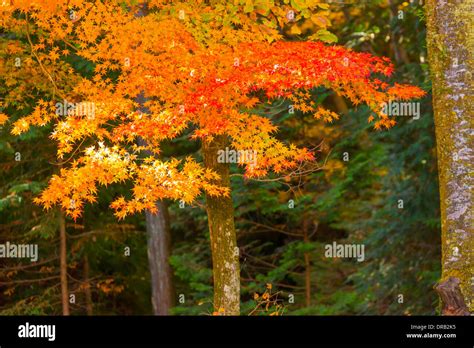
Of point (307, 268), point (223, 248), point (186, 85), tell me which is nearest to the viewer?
point (186, 85)

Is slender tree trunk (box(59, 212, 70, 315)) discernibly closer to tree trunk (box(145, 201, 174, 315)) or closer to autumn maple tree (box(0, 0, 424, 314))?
tree trunk (box(145, 201, 174, 315))

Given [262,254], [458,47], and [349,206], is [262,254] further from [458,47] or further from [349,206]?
[458,47]

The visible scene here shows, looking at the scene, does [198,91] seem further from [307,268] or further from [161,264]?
[307,268]

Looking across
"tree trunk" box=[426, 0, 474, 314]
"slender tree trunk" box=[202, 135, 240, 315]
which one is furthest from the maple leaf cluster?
"tree trunk" box=[426, 0, 474, 314]

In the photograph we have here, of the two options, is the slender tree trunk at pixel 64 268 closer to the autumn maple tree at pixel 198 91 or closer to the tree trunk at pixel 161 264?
the tree trunk at pixel 161 264

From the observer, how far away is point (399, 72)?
648 inches

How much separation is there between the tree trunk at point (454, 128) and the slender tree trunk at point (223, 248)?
3347 millimetres

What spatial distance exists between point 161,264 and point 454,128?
358 inches

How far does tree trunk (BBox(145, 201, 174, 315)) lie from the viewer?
1573 centimetres

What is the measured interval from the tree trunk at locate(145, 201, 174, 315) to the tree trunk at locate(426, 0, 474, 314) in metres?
8.39

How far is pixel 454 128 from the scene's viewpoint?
7.95 meters

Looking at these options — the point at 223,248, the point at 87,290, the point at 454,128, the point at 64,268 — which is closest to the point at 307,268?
the point at 87,290

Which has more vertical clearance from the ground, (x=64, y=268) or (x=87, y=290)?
(x=64, y=268)

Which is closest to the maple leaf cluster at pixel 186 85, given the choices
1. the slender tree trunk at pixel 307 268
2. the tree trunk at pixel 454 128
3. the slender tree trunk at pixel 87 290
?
the tree trunk at pixel 454 128
